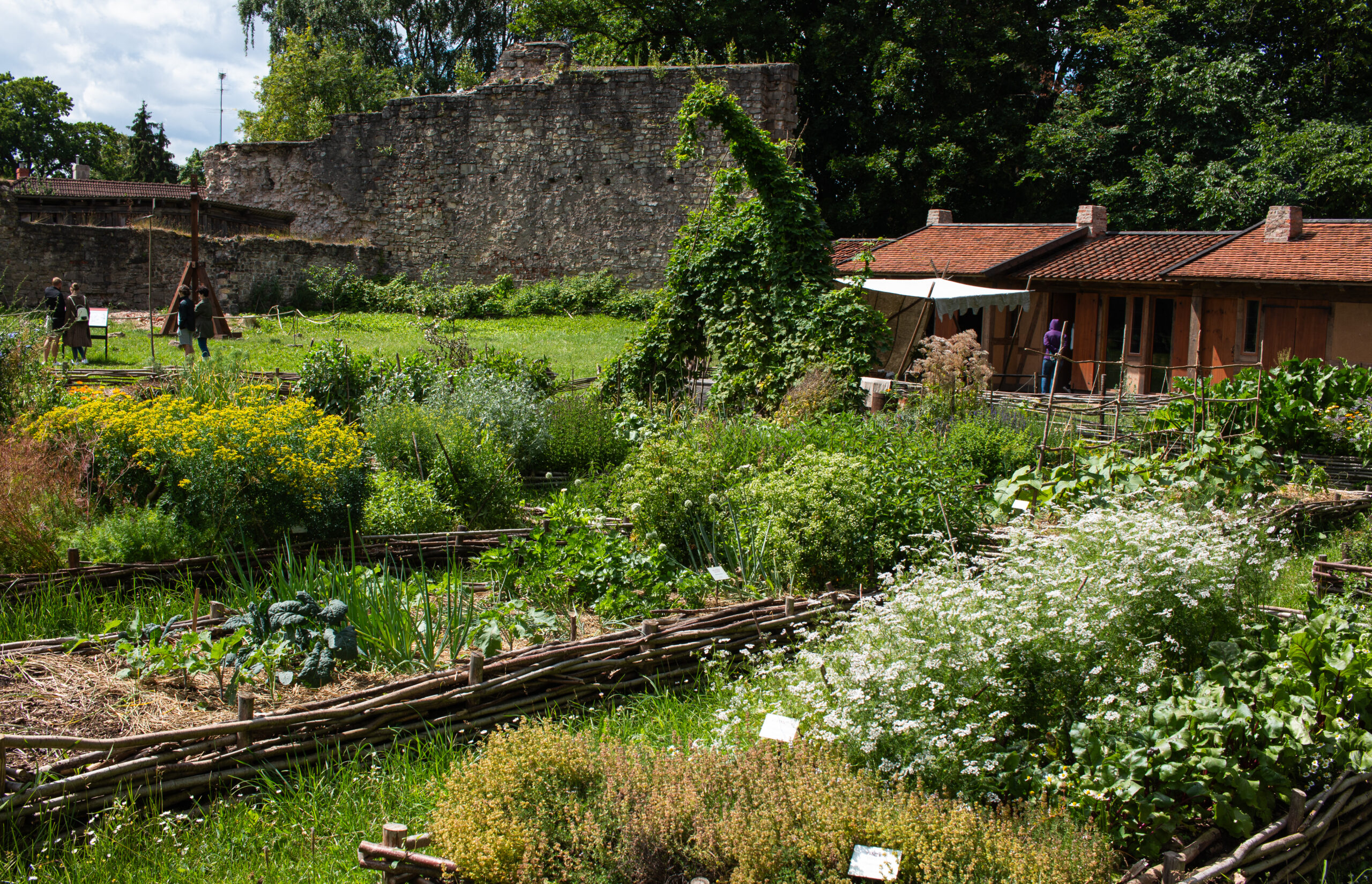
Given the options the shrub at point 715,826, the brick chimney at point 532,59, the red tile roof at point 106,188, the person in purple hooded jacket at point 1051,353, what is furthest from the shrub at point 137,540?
the red tile roof at point 106,188

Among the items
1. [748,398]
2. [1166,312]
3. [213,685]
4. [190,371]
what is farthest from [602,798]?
[1166,312]

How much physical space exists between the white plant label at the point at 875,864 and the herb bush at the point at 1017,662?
400 millimetres

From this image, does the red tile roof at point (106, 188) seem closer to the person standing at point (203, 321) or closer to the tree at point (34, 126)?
the person standing at point (203, 321)

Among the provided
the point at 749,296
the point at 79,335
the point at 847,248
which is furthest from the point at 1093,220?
the point at 79,335

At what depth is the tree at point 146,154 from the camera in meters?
45.9

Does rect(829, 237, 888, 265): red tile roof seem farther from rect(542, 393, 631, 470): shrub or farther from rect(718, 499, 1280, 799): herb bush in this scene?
rect(718, 499, 1280, 799): herb bush

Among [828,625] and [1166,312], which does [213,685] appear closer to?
[828,625]

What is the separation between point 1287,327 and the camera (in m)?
16.2

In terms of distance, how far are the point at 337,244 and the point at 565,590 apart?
17.9 metres

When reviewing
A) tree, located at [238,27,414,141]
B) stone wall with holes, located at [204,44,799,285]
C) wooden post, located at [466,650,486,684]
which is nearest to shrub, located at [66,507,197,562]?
wooden post, located at [466,650,486,684]

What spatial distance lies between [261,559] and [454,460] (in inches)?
64.4

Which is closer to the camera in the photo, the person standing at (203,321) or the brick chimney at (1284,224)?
the person standing at (203,321)

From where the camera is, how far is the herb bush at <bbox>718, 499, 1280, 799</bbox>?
3064 millimetres

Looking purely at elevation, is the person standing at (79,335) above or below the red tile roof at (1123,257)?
below
